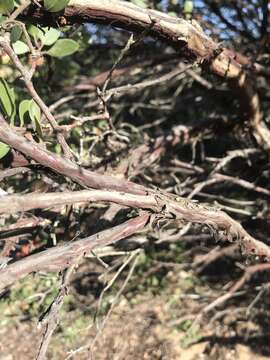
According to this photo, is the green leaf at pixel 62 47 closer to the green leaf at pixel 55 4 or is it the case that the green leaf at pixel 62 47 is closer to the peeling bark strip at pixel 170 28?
the peeling bark strip at pixel 170 28

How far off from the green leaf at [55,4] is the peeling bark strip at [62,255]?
0.45 metres

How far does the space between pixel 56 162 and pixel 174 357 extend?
2.09 meters

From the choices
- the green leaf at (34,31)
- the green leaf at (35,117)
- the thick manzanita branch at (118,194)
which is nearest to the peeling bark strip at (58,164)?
the thick manzanita branch at (118,194)

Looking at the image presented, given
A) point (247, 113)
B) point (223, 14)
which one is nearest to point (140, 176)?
point (247, 113)

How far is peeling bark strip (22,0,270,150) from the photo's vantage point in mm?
1162

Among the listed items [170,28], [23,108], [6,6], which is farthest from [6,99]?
[170,28]

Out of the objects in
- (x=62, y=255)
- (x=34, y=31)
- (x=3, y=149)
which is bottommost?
(x=62, y=255)

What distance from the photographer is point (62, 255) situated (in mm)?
945

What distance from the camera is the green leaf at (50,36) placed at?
1.21 m

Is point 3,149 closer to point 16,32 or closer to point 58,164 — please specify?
point 58,164

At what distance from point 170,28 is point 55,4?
47 cm

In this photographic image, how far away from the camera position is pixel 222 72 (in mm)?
1766

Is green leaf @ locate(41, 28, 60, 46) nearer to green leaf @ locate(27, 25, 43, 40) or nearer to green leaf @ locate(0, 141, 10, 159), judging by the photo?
green leaf @ locate(27, 25, 43, 40)

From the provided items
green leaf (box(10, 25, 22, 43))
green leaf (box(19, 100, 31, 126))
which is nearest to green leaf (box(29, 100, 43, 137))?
green leaf (box(19, 100, 31, 126))
